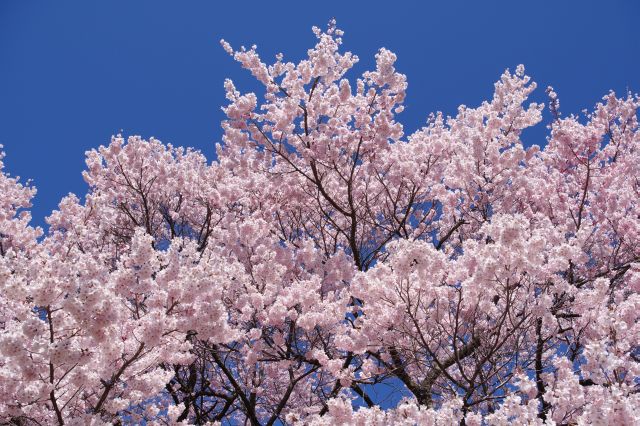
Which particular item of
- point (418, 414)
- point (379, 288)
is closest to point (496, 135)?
point (379, 288)

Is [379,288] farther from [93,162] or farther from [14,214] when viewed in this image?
[14,214]

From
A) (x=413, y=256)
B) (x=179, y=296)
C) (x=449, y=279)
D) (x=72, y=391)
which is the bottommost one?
(x=72, y=391)

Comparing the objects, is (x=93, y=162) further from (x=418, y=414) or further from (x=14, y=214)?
(x=418, y=414)

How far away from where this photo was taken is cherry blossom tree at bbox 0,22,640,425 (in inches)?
202

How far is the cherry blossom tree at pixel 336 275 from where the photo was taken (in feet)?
16.8

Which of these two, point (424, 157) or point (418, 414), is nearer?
point (418, 414)

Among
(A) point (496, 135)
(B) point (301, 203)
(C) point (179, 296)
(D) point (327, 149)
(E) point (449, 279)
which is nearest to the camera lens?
(C) point (179, 296)

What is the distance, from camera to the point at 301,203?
1282 centimetres

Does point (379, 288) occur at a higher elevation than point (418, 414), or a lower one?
higher

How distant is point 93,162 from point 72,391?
955 centimetres

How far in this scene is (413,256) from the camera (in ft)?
20.5

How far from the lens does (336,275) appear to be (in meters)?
10.8

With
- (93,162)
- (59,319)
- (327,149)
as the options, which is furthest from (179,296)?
(93,162)

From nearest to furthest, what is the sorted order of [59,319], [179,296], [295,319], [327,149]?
[59,319]
[179,296]
[295,319]
[327,149]
